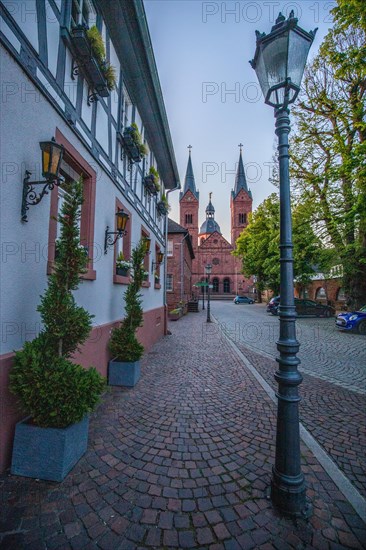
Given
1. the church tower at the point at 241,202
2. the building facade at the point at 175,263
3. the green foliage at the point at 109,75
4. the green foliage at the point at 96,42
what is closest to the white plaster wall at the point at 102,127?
the green foliage at the point at 109,75

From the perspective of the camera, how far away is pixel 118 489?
7.53 feet

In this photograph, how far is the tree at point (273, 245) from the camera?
50.7 ft

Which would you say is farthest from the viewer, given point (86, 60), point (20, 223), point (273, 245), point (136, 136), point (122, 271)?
point (273, 245)

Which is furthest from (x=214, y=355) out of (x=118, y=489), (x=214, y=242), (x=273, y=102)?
(x=214, y=242)

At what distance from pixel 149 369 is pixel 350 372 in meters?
4.79

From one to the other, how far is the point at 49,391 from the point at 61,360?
0.30m

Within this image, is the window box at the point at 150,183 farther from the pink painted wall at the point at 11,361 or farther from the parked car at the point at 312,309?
the parked car at the point at 312,309

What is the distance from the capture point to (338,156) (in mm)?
13906

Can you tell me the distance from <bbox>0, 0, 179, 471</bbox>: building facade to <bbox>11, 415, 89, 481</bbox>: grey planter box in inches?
6.5

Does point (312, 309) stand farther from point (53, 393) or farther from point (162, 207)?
point (53, 393)

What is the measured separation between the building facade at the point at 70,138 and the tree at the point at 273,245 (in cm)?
1163

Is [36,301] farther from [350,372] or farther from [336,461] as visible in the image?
[350,372]

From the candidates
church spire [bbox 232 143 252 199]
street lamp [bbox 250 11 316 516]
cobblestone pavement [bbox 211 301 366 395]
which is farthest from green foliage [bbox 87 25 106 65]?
church spire [bbox 232 143 252 199]

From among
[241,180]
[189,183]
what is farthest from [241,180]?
[189,183]
